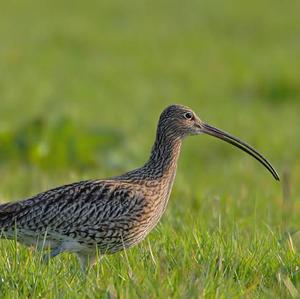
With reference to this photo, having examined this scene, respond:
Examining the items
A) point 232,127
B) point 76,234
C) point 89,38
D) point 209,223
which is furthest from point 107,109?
point 76,234

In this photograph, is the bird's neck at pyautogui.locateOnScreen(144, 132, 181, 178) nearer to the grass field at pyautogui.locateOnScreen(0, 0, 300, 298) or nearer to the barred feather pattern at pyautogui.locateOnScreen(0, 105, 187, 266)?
the barred feather pattern at pyautogui.locateOnScreen(0, 105, 187, 266)

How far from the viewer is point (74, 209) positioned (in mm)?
6664

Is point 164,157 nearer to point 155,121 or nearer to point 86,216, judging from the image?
point 86,216

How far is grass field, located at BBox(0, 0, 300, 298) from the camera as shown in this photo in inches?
222

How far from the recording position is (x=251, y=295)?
17.4ft

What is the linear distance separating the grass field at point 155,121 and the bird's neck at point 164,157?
1.37ft

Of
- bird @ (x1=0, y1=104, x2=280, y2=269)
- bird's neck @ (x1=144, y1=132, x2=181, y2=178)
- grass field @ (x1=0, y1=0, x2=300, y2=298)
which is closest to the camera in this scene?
grass field @ (x1=0, y1=0, x2=300, y2=298)

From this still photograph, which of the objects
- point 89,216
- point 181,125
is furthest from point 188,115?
point 89,216

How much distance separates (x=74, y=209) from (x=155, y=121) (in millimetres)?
11250

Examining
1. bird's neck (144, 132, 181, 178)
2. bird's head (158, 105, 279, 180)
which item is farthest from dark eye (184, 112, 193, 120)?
bird's neck (144, 132, 181, 178)

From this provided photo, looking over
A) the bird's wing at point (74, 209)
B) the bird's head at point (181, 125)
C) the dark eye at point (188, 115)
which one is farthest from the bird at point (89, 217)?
the dark eye at point (188, 115)

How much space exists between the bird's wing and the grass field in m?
0.25

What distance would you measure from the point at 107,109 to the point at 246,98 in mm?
3411

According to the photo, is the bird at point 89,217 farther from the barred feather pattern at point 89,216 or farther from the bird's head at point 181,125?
the bird's head at point 181,125
